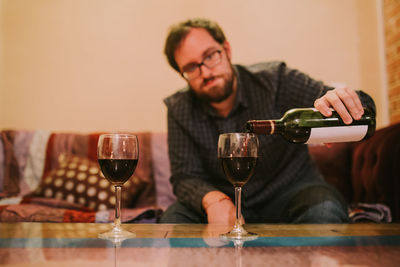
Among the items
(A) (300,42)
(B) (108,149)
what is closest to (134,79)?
(A) (300,42)

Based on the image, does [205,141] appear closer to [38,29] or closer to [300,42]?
[300,42]

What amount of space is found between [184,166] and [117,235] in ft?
2.53

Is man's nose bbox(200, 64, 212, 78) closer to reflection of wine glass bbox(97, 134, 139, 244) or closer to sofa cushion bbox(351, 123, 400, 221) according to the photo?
reflection of wine glass bbox(97, 134, 139, 244)

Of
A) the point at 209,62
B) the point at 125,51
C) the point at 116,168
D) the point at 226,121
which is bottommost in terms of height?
the point at 116,168

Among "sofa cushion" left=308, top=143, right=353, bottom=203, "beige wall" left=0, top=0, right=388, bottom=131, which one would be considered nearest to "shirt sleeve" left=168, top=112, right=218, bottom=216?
"sofa cushion" left=308, top=143, right=353, bottom=203

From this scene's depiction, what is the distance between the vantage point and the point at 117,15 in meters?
2.91

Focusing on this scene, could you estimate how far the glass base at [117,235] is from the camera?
0.78m

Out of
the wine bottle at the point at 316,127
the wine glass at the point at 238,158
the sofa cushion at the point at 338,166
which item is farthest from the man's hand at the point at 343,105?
the sofa cushion at the point at 338,166

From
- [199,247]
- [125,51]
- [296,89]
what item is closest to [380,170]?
[296,89]

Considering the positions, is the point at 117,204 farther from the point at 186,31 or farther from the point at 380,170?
the point at 380,170

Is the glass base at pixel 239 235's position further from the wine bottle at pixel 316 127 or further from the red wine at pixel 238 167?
the wine bottle at pixel 316 127

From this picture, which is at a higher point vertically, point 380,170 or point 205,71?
point 205,71

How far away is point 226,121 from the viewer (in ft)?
5.23

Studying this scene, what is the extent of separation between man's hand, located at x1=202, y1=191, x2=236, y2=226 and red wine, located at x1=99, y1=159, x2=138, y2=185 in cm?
43
